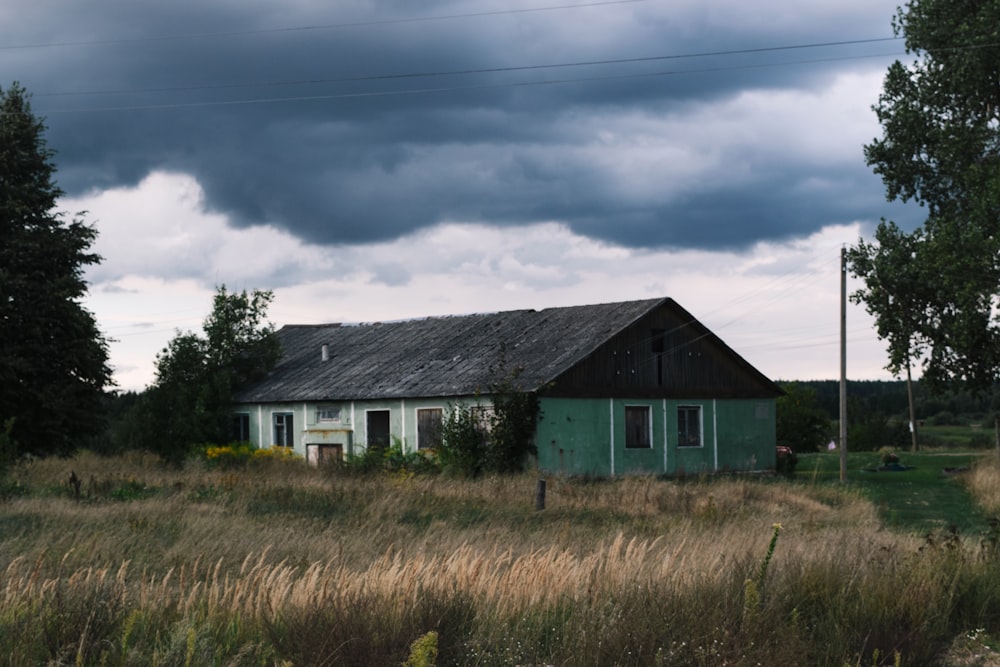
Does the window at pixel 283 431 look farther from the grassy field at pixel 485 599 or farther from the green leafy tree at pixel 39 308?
the grassy field at pixel 485 599

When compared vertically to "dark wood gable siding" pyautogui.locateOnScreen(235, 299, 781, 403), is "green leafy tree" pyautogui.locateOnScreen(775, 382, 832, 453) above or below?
below

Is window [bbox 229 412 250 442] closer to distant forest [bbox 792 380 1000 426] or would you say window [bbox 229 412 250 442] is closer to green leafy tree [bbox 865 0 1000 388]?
green leafy tree [bbox 865 0 1000 388]

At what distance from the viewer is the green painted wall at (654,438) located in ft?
102

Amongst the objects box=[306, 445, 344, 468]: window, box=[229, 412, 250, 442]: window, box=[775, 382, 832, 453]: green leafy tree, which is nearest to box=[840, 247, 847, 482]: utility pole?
box=[306, 445, 344, 468]: window

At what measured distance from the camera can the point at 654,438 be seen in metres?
33.8

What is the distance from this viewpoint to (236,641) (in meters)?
7.58

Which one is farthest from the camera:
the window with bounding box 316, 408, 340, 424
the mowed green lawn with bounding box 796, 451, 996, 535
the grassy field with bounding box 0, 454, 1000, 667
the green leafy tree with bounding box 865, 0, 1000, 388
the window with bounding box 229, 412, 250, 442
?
the window with bounding box 229, 412, 250, 442

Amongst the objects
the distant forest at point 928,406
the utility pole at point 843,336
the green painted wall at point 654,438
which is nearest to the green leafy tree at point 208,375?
the green painted wall at point 654,438

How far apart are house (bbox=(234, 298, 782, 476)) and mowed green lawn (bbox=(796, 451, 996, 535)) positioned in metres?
3.62

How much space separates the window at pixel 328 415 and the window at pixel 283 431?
1712mm

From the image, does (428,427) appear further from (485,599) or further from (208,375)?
(485,599)

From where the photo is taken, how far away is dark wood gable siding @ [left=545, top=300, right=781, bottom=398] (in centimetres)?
3219

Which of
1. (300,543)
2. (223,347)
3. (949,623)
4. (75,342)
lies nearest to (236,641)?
(300,543)

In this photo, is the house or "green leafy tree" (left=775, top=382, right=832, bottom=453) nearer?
the house
